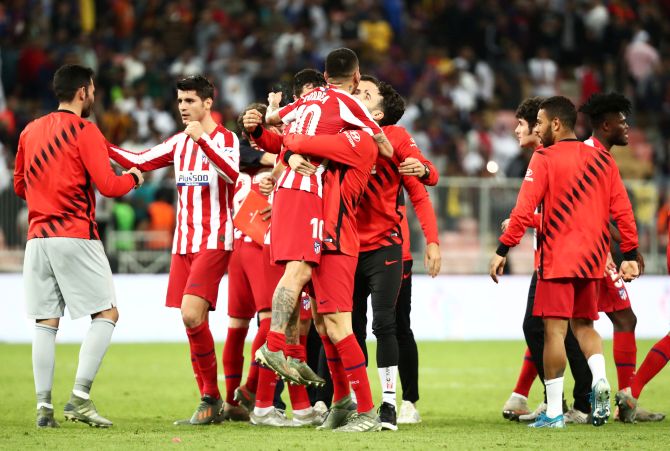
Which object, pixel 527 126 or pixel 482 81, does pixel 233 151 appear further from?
pixel 482 81

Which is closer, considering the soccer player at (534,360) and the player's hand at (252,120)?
the player's hand at (252,120)

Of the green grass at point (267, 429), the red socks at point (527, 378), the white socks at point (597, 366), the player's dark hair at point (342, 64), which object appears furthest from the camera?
the red socks at point (527, 378)

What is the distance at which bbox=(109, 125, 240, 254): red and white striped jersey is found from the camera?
867 cm

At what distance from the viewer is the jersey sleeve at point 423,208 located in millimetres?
8789

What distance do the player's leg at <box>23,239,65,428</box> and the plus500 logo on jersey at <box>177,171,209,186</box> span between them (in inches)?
46.8

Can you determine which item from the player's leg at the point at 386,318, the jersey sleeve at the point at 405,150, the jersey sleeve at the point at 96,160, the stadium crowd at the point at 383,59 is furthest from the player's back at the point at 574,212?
the stadium crowd at the point at 383,59

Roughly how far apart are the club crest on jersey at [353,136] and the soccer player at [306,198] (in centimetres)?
6

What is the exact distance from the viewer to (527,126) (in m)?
9.28

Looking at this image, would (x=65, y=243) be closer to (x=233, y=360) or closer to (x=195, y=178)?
(x=195, y=178)

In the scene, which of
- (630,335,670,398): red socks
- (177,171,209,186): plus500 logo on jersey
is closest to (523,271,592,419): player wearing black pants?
(630,335,670,398): red socks

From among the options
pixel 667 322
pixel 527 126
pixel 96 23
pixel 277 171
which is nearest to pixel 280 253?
pixel 277 171

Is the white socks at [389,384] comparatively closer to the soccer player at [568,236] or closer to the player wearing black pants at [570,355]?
the soccer player at [568,236]

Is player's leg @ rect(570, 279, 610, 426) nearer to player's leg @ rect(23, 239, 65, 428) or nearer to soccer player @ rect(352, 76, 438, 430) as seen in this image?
soccer player @ rect(352, 76, 438, 430)

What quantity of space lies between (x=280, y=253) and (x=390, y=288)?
902mm
